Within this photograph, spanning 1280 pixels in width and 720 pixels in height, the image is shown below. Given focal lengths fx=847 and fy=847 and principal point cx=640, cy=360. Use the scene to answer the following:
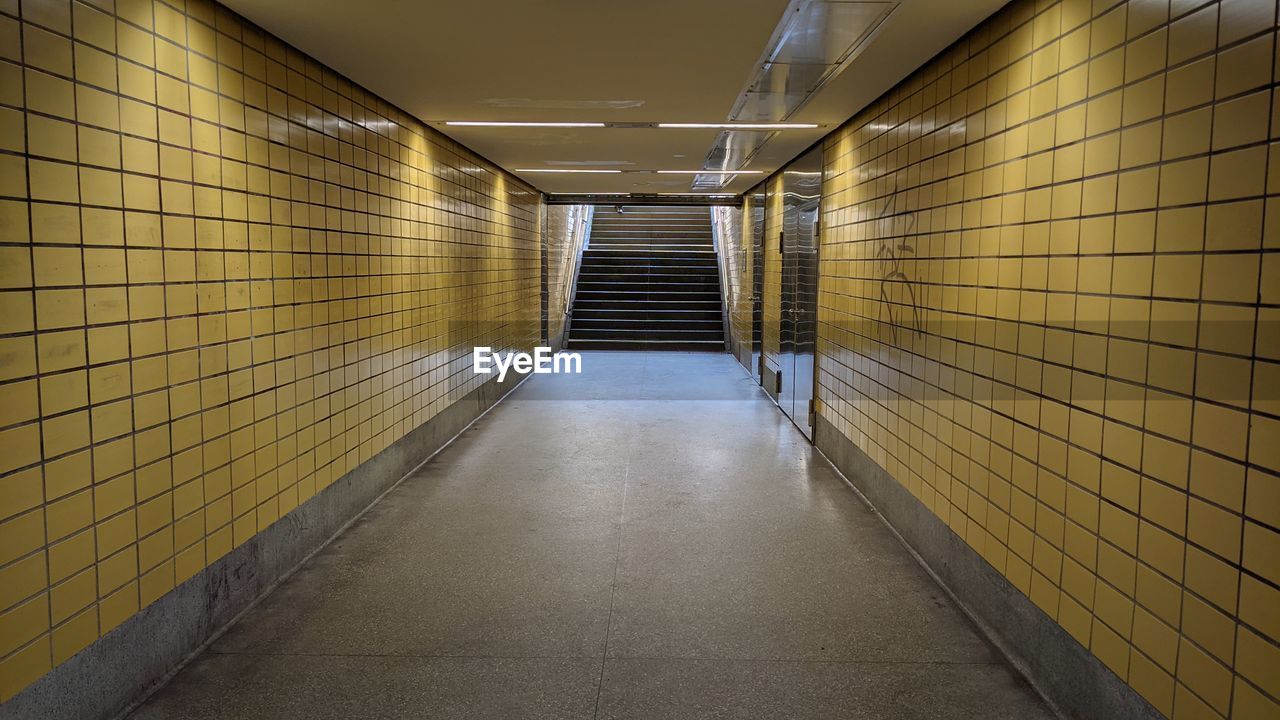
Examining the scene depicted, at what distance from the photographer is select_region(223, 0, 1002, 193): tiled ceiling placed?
10.1ft

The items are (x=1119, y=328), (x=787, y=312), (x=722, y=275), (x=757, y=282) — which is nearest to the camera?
(x=1119, y=328)

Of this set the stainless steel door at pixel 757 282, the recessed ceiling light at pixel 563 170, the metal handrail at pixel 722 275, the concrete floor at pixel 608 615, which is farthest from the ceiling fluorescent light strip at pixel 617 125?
the metal handrail at pixel 722 275

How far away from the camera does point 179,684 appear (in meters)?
2.74

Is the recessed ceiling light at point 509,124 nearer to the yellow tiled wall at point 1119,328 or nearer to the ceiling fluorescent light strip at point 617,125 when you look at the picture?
the ceiling fluorescent light strip at point 617,125

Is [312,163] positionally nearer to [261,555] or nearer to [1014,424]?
[261,555]

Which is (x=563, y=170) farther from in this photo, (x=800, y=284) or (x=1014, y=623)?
(x=1014, y=623)

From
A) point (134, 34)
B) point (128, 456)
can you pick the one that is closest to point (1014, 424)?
point (128, 456)

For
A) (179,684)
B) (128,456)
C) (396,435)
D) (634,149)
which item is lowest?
(179,684)

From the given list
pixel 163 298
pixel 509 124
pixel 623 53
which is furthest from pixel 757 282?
pixel 163 298

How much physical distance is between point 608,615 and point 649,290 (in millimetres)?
11721

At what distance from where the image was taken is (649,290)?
48.5 feet

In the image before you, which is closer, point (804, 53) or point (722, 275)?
point (804, 53)

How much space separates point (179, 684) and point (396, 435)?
8.68 feet

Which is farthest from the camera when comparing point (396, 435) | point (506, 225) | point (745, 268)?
point (745, 268)
